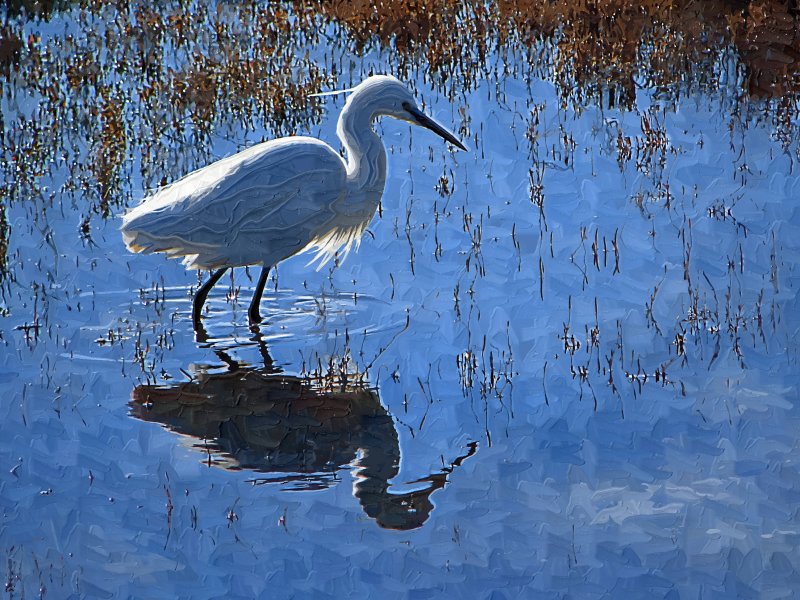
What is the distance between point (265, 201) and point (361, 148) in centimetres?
69

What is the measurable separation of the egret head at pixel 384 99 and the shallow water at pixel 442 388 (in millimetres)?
1083

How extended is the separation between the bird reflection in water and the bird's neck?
1.23 meters

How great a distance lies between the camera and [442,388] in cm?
627

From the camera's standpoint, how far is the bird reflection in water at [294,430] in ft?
17.1

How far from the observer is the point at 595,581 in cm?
450

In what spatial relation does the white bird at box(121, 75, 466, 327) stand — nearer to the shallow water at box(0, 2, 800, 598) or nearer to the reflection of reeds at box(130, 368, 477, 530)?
the shallow water at box(0, 2, 800, 598)

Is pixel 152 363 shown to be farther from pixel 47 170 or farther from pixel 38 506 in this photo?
pixel 47 170

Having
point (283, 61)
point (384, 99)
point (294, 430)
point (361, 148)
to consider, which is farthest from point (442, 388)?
point (283, 61)

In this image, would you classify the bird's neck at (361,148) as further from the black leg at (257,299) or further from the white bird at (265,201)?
the black leg at (257,299)

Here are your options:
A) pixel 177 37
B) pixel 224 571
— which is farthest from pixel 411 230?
pixel 177 37

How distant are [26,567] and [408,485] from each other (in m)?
1.57

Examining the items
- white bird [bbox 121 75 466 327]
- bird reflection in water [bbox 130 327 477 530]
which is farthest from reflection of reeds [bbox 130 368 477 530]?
white bird [bbox 121 75 466 327]

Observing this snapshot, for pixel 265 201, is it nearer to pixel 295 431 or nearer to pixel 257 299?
pixel 257 299

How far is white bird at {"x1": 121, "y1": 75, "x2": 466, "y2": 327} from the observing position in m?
6.89
